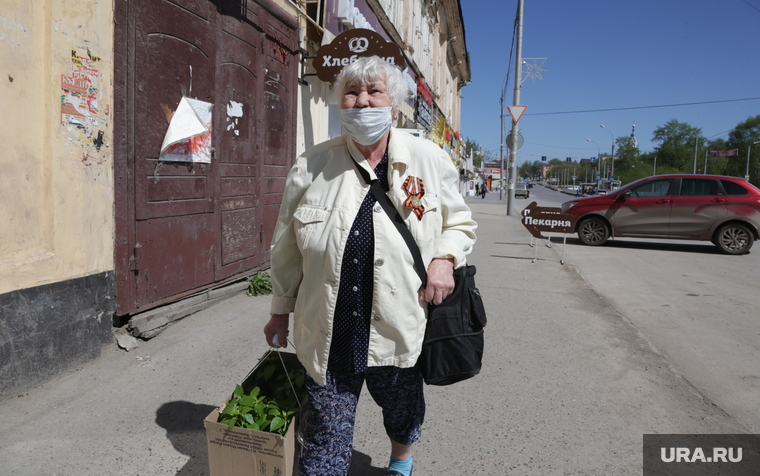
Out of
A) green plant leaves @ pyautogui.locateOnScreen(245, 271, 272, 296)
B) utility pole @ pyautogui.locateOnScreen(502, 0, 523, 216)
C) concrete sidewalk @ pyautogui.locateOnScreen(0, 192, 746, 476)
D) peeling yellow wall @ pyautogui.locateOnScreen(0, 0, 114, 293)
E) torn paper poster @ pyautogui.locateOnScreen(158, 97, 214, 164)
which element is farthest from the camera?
utility pole @ pyautogui.locateOnScreen(502, 0, 523, 216)

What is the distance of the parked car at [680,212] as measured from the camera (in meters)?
11.6

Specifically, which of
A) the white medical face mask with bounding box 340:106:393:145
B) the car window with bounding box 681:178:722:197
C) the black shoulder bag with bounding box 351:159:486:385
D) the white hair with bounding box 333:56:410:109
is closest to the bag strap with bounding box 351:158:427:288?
the black shoulder bag with bounding box 351:159:486:385

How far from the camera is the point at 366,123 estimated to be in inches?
85.0

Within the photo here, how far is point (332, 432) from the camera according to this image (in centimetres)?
217

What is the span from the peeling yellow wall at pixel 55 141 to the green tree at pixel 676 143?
371 feet

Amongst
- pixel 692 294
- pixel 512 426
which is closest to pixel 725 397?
pixel 512 426

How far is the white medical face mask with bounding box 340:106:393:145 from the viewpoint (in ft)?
7.05

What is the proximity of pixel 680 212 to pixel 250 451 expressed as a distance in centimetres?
1223

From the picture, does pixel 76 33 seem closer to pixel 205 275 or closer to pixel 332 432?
pixel 205 275

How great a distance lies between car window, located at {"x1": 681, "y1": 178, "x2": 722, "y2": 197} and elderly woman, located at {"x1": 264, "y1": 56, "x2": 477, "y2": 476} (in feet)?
38.4

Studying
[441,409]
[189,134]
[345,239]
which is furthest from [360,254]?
[189,134]

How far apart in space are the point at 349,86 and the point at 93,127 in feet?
9.02

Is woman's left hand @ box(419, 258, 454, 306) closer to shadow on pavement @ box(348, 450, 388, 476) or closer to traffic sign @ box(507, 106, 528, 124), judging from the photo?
shadow on pavement @ box(348, 450, 388, 476)

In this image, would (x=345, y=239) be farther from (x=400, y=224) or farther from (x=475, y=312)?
(x=475, y=312)
